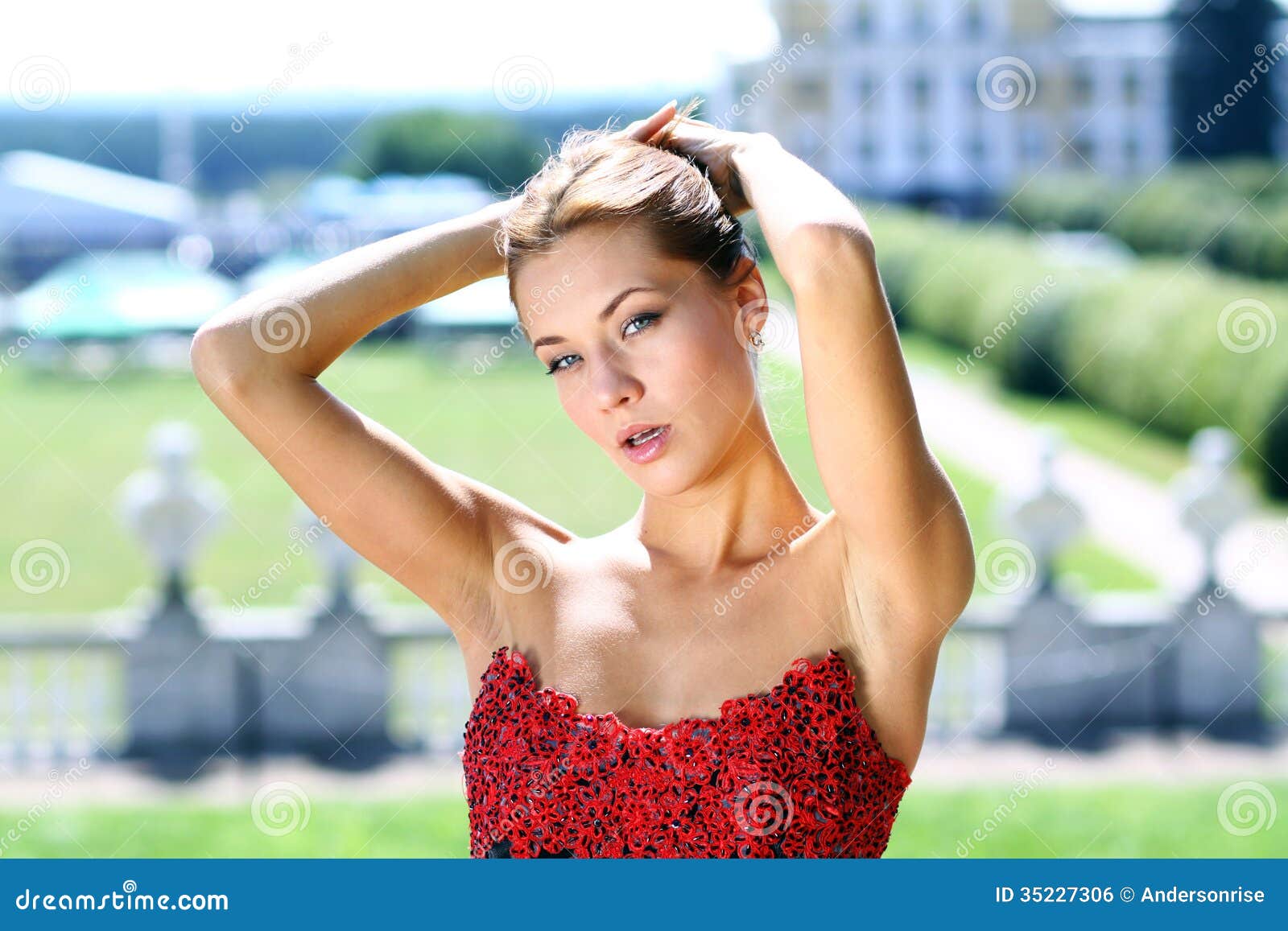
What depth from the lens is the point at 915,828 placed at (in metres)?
5.60

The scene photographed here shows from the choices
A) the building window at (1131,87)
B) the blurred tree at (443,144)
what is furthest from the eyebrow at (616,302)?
the building window at (1131,87)

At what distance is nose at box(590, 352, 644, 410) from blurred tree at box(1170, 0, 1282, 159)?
36.7m

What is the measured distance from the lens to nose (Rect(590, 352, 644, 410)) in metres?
1.58

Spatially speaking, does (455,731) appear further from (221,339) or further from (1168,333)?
(1168,333)

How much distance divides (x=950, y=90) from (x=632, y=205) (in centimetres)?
6561

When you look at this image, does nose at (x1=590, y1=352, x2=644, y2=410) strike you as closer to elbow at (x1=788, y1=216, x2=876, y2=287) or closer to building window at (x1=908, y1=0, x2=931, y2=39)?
elbow at (x1=788, y1=216, x2=876, y2=287)

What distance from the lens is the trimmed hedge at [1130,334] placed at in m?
12.4

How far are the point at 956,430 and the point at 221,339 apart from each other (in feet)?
48.1

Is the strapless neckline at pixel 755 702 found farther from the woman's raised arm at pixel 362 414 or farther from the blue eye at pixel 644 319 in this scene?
the blue eye at pixel 644 319

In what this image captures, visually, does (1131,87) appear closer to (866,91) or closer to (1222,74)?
(866,91)

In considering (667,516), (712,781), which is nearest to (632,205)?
(667,516)

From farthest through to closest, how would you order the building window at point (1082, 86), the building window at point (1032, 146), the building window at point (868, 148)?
1. the building window at point (868, 148)
2. the building window at point (1082, 86)
3. the building window at point (1032, 146)

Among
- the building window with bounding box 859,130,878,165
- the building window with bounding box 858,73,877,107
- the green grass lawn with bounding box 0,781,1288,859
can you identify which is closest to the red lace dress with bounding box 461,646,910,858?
the green grass lawn with bounding box 0,781,1288,859

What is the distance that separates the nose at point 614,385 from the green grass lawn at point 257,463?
224 inches
